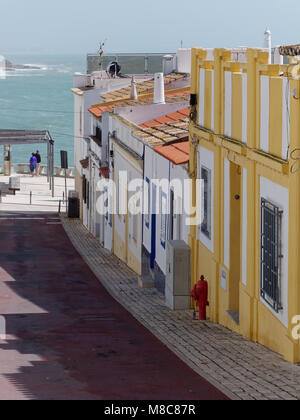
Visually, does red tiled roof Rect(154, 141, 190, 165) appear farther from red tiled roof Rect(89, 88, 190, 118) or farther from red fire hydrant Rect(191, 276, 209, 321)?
red tiled roof Rect(89, 88, 190, 118)

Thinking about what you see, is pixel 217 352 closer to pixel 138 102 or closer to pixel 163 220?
pixel 163 220

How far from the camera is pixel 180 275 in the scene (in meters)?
24.5

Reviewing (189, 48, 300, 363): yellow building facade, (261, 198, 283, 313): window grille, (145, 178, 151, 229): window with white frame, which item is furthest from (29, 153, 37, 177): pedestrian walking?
(261, 198, 283, 313): window grille

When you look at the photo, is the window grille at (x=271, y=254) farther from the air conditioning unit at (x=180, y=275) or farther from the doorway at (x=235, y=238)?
the air conditioning unit at (x=180, y=275)

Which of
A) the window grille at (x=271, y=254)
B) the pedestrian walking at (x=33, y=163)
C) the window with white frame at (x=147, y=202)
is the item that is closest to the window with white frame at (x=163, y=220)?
the window with white frame at (x=147, y=202)

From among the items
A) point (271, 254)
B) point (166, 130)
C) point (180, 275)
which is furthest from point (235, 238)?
point (166, 130)

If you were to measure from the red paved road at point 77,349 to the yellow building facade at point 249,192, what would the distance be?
1.81 meters

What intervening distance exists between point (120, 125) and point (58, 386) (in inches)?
820

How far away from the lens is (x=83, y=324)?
71.7 ft

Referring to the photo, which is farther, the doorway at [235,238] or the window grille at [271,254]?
the doorway at [235,238]

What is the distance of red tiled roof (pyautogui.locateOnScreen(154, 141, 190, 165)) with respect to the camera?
24109 millimetres

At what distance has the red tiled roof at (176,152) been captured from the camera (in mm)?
24109

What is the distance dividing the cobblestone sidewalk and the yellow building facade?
16.6 inches
